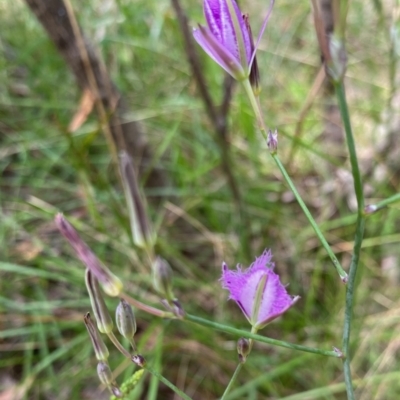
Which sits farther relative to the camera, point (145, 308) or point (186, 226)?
point (186, 226)

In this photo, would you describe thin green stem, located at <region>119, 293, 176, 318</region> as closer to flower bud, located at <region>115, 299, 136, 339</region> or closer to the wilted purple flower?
flower bud, located at <region>115, 299, 136, 339</region>

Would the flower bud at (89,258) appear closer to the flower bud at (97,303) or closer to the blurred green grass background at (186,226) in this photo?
the flower bud at (97,303)

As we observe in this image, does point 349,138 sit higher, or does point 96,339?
point 349,138

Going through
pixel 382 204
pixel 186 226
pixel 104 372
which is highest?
pixel 382 204

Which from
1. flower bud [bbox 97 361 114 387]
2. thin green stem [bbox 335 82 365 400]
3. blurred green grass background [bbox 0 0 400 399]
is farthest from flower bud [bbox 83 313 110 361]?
blurred green grass background [bbox 0 0 400 399]

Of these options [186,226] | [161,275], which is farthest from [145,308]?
[186,226]

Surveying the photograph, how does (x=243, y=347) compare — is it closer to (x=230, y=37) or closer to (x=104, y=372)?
(x=104, y=372)

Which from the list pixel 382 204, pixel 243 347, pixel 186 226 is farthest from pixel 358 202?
pixel 186 226
